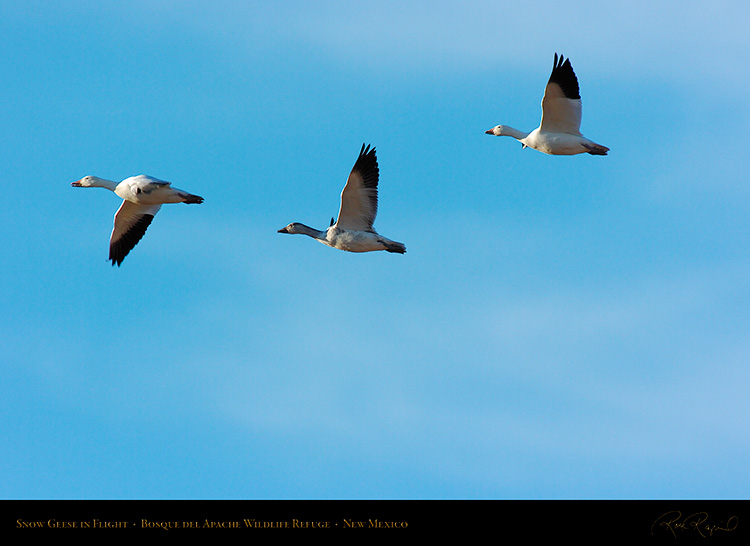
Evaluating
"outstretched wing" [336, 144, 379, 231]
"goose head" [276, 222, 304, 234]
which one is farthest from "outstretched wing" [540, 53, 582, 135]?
"goose head" [276, 222, 304, 234]

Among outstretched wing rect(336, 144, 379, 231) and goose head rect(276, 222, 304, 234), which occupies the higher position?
outstretched wing rect(336, 144, 379, 231)

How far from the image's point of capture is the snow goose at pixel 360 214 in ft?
61.3

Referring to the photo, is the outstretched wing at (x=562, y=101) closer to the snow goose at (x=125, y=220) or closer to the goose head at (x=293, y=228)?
the goose head at (x=293, y=228)

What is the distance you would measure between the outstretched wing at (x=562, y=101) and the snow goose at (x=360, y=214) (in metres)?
3.77

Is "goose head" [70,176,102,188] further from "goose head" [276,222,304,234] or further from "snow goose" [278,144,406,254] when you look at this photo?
"snow goose" [278,144,406,254]
